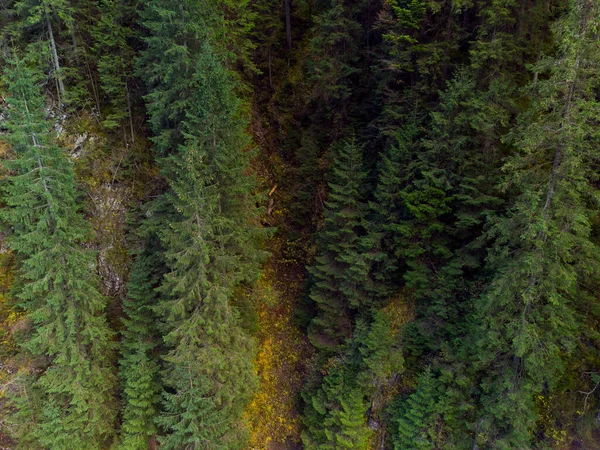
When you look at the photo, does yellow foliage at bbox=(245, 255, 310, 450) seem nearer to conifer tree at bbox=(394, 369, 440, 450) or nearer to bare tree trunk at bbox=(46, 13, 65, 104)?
conifer tree at bbox=(394, 369, 440, 450)

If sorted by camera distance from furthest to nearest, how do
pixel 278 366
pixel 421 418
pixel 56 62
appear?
pixel 278 366 → pixel 56 62 → pixel 421 418

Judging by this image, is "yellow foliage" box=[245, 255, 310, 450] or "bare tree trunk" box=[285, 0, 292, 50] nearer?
"yellow foliage" box=[245, 255, 310, 450]

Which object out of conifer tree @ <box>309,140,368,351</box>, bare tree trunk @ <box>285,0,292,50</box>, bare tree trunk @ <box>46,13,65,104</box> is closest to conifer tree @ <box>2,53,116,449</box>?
bare tree trunk @ <box>46,13,65,104</box>

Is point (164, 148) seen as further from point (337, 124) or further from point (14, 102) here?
point (337, 124)

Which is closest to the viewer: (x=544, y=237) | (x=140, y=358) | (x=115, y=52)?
(x=544, y=237)

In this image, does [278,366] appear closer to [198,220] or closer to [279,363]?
[279,363]

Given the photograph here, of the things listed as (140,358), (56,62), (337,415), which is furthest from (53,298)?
(337,415)
